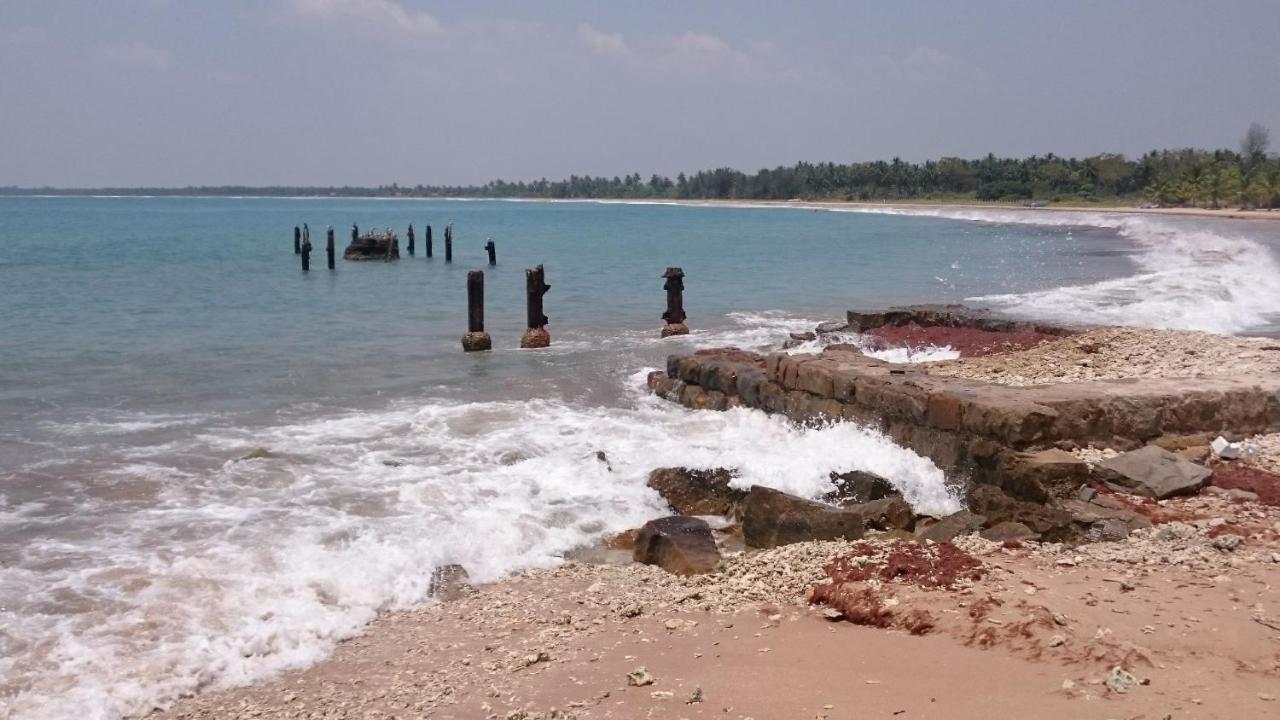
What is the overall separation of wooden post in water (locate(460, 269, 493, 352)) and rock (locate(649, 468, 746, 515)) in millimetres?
11463

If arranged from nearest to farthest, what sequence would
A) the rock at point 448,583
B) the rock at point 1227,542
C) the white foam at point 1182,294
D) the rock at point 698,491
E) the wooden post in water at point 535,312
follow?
the rock at point 1227,542, the rock at point 448,583, the rock at point 698,491, the wooden post in water at point 535,312, the white foam at point 1182,294

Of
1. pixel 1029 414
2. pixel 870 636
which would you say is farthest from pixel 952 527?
pixel 870 636

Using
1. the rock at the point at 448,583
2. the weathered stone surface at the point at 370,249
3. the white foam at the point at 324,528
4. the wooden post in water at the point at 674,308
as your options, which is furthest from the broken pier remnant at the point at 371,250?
the rock at the point at 448,583

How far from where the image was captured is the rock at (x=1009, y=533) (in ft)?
26.8

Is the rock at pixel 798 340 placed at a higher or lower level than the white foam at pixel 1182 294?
lower

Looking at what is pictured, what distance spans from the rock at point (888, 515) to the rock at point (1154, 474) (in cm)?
170

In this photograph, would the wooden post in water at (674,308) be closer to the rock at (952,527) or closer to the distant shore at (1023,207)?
the rock at (952,527)

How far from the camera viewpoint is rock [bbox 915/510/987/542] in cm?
839

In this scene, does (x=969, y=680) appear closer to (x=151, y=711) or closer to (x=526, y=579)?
(x=526, y=579)

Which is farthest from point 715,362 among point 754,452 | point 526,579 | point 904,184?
point 904,184

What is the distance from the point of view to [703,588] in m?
7.51

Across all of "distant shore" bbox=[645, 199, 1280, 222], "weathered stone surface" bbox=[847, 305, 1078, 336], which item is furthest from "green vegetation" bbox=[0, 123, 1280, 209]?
"weathered stone surface" bbox=[847, 305, 1078, 336]

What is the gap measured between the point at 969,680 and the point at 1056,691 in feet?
1.45

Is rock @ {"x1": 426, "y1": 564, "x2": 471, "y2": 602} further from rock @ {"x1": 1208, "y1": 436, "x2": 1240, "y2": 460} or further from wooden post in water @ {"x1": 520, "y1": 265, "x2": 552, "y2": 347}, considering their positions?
wooden post in water @ {"x1": 520, "y1": 265, "x2": 552, "y2": 347}
